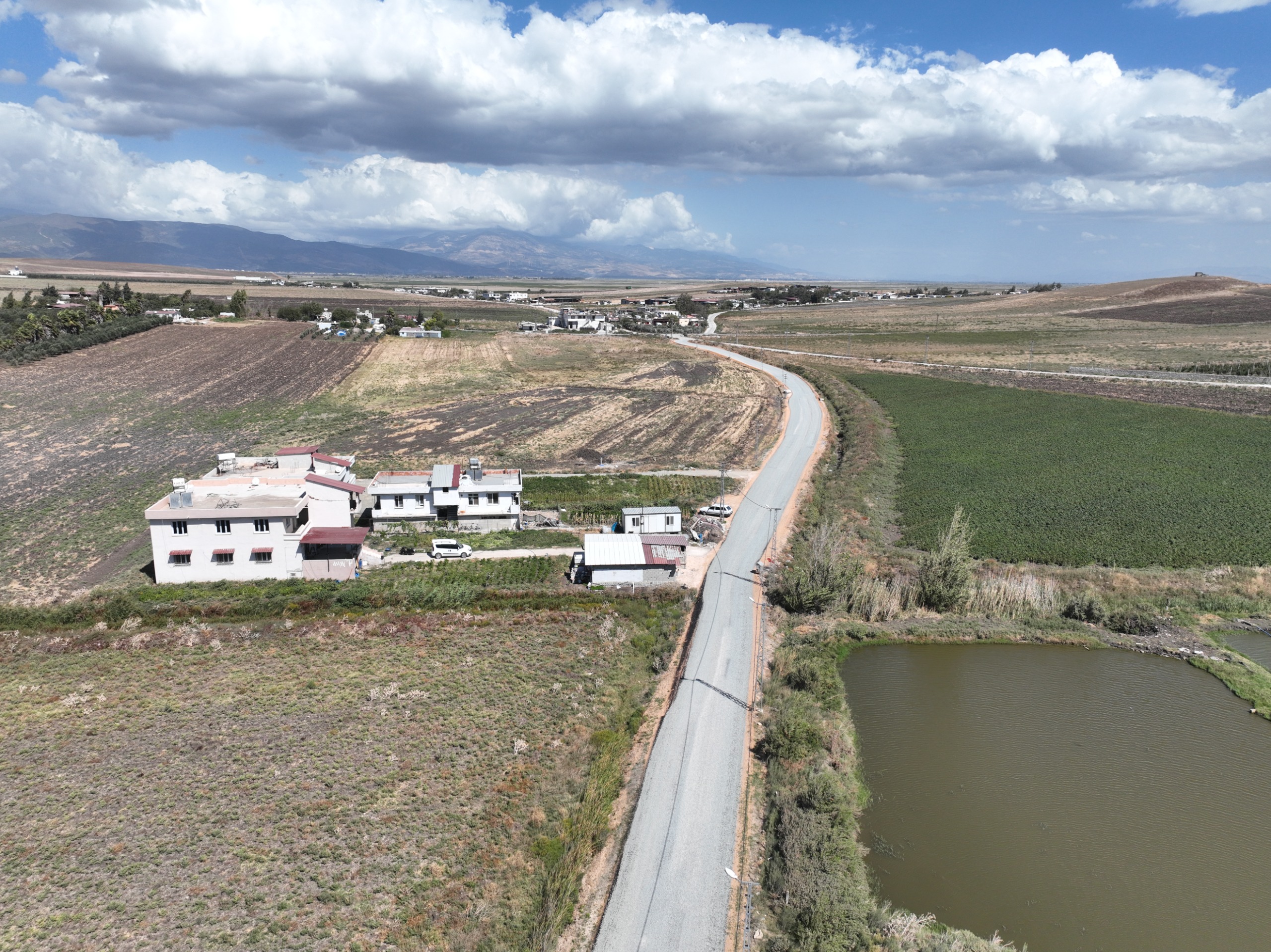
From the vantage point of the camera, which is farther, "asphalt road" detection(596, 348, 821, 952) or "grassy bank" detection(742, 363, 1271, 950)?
"grassy bank" detection(742, 363, 1271, 950)

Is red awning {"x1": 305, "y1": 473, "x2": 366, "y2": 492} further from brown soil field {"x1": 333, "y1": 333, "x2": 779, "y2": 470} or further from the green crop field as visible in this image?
the green crop field

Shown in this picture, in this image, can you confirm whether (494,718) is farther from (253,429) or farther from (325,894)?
(253,429)

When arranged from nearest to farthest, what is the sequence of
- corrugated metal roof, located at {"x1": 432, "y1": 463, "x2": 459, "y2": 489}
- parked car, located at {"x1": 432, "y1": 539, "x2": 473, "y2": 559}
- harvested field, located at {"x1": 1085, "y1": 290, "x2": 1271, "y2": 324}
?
parked car, located at {"x1": 432, "y1": 539, "x2": 473, "y2": 559}, corrugated metal roof, located at {"x1": 432, "y1": 463, "x2": 459, "y2": 489}, harvested field, located at {"x1": 1085, "y1": 290, "x2": 1271, "y2": 324}

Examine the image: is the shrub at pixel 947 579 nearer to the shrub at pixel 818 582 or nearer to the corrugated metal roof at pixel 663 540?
the shrub at pixel 818 582

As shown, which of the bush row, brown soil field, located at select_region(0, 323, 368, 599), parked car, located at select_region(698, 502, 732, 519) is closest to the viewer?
brown soil field, located at select_region(0, 323, 368, 599)

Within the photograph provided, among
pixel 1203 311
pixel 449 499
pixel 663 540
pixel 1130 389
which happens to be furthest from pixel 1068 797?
pixel 1203 311

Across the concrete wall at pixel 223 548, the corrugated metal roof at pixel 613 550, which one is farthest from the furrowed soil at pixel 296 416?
the corrugated metal roof at pixel 613 550

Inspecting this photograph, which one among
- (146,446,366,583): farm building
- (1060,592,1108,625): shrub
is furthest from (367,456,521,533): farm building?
(1060,592,1108,625): shrub
